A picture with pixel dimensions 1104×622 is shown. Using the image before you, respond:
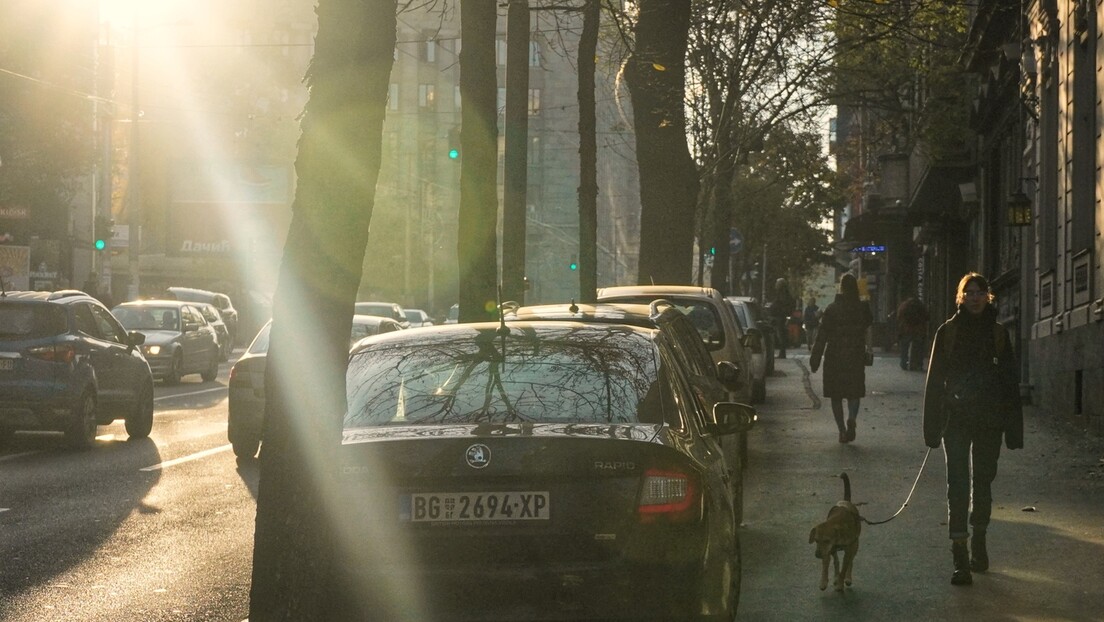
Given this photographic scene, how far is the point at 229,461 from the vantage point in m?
16.9

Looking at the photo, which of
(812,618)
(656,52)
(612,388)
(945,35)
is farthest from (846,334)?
(945,35)

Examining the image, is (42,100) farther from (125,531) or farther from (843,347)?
(125,531)

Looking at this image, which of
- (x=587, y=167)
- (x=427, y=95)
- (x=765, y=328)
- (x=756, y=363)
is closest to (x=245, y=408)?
(x=756, y=363)

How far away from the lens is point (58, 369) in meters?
17.7

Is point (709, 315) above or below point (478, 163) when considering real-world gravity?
below

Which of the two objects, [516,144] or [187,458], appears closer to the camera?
[187,458]

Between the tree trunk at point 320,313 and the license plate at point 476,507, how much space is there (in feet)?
1.04

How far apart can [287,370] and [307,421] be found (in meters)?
0.22

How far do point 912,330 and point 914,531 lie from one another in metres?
25.0

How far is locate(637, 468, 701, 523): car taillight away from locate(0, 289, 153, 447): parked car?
1245cm

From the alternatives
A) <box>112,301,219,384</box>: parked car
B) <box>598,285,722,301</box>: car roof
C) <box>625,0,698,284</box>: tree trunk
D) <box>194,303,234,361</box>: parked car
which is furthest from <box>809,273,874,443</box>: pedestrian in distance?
<box>194,303,234,361</box>: parked car

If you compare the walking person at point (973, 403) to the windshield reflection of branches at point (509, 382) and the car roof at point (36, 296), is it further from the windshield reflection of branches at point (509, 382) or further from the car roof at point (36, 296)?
the car roof at point (36, 296)

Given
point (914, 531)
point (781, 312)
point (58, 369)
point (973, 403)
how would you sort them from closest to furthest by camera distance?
1. point (973, 403)
2. point (914, 531)
3. point (58, 369)
4. point (781, 312)

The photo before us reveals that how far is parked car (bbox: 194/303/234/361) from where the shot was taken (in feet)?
137
